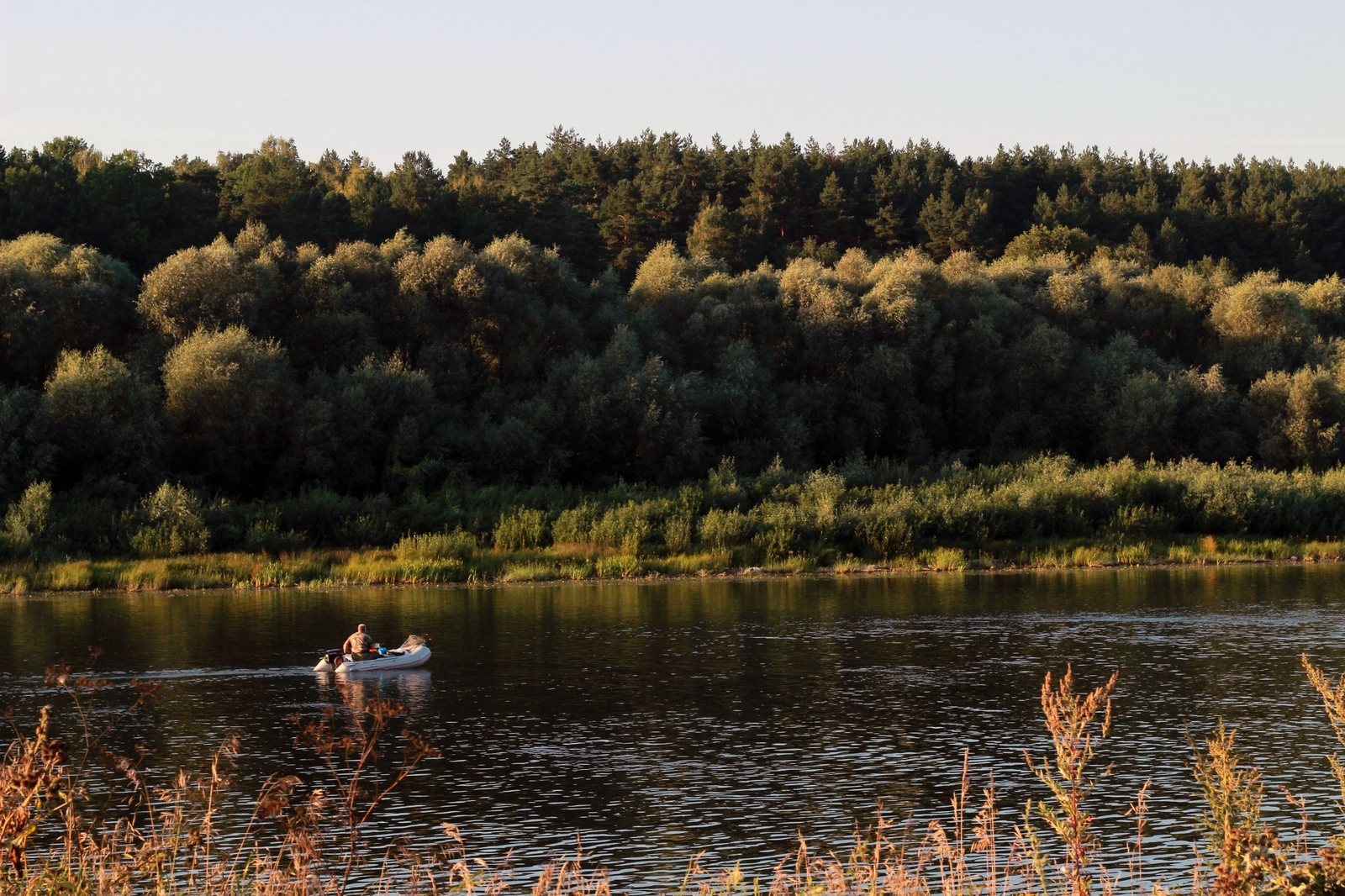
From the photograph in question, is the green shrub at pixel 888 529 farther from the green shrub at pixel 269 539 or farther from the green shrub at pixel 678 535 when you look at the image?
the green shrub at pixel 269 539

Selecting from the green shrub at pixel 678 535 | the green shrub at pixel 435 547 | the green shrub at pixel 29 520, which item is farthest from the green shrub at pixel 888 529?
the green shrub at pixel 29 520

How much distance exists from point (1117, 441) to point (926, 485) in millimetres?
18145

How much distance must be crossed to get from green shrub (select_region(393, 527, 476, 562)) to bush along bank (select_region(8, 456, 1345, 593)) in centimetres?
9

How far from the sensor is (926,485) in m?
69.8

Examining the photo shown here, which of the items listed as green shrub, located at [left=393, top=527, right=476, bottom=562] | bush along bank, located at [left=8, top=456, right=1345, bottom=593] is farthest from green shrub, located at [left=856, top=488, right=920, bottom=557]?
green shrub, located at [left=393, top=527, right=476, bottom=562]

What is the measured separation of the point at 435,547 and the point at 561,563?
5.22m

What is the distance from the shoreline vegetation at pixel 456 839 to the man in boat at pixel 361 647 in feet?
13.9

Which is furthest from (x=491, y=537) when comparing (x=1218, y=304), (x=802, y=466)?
(x=1218, y=304)

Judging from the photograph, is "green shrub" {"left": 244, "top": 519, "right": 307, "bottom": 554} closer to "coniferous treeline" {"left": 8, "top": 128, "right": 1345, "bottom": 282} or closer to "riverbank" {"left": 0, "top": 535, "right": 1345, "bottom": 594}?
"riverbank" {"left": 0, "top": 535, "right": 1345, "bottom": 594}

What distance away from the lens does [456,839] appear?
11.4 meters

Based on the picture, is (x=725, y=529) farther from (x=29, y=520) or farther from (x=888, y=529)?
(x=29, y=520)

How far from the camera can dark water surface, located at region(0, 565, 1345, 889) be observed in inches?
831

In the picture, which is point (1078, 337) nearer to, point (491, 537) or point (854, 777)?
point (491, 537)

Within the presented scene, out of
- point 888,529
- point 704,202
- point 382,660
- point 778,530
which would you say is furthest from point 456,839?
point 704,202
